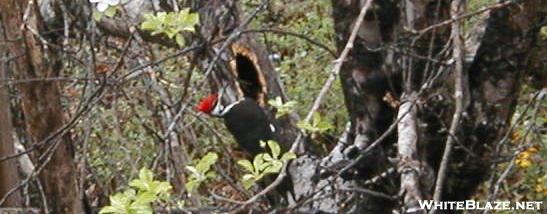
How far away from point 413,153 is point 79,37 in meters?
1.57

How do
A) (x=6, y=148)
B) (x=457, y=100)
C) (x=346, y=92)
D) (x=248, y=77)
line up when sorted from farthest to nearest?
(x=6, y=148)
(x=248, y=77)
(x=346, y=92)
(x=457, y=100)

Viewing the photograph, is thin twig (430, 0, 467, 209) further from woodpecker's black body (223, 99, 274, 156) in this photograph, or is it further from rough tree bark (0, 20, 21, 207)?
rough tree bark (0, 20, 21, 207)

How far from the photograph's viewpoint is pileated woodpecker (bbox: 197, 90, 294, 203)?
2682 millimetres

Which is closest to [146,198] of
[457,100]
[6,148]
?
[457,100]

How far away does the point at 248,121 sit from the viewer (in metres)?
2.68

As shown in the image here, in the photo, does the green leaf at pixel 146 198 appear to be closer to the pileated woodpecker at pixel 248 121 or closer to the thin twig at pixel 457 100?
the thin twig at pixel 457 100

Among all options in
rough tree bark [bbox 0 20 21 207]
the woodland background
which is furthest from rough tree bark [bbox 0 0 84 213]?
rough tree bark [bbox 0 20 21 207]

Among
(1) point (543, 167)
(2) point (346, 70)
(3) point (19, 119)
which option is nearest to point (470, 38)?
(2) point (346, 70)

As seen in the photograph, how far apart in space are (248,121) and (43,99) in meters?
0.79

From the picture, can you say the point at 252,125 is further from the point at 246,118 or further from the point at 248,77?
the point at 248,77

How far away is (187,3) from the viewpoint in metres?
2.80

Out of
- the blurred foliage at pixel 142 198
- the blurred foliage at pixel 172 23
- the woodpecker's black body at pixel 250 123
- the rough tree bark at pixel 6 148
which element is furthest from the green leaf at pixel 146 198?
the rough tree bark at pixel 6 148

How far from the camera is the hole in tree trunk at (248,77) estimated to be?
277 centimetres

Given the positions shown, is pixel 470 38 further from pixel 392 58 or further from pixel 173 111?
pixel 173 111
